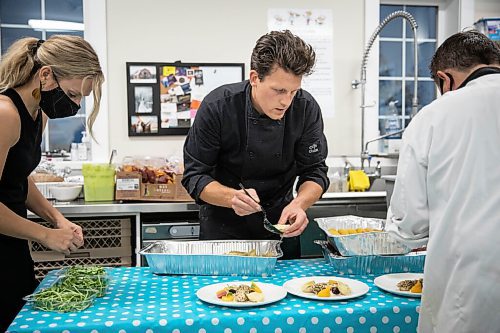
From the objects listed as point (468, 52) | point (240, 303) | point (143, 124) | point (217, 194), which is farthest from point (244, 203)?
point (143, 124)

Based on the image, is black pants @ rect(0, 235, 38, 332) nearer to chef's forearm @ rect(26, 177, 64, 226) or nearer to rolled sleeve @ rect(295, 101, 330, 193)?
chef's forearm @ rect(26, 177, 64, 226)

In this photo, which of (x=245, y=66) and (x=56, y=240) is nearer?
(x=56, y=240)

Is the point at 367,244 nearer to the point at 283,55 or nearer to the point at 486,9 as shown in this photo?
the point at 283,55

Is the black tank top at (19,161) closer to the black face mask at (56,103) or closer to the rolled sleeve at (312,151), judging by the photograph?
the black face mask at (56,103)

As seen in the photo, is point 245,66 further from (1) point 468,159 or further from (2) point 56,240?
(1) point 468,159

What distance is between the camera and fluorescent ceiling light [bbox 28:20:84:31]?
11.9ft

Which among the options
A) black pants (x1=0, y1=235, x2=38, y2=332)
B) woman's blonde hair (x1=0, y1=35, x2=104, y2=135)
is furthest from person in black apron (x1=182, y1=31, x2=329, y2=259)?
black pants (x1=0, y1=235, x2=38, y2=332)

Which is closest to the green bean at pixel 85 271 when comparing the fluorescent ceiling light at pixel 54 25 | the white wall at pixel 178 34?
the white wall at pixel 178 34

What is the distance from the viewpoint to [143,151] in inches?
145

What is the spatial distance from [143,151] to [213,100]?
4.92ft

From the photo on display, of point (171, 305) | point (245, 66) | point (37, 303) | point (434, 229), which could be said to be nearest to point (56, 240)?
point (37, 303)

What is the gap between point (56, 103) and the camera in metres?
1.86

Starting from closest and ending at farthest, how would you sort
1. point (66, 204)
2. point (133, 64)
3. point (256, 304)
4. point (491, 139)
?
point (491, 139)
point (256, 304)
point (66, 204)
point (133, 64)

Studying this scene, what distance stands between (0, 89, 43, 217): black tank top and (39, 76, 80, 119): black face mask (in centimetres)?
7
